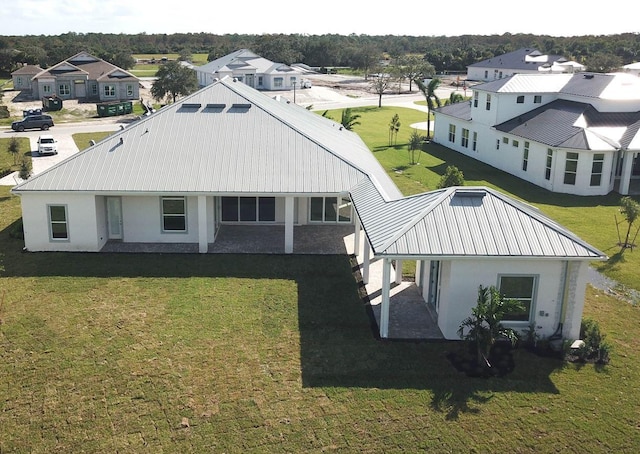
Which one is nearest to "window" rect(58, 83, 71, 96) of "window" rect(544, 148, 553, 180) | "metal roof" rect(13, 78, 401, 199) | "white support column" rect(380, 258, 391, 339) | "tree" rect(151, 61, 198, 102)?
"tree" rect(151, 61, 198, 102)

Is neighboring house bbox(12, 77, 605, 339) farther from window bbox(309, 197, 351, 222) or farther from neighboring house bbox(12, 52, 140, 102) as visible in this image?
neighboring house bbox(12, 52, 140, 102)

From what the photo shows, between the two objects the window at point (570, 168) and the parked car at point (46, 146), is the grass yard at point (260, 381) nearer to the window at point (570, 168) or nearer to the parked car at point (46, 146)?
the window at point (570, 168)

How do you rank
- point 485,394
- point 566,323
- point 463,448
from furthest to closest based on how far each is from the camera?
1. point 566,323
2. point 485,394
3. point 463,448

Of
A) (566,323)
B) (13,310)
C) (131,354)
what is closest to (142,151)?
(13,310)

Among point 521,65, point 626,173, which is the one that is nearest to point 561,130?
point 626,173

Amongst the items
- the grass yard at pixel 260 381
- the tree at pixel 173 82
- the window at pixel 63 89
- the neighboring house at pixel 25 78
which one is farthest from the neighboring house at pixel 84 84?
the grass yard at pixel 260 381

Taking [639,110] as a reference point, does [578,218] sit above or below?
below

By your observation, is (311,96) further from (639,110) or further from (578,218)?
(578,218)

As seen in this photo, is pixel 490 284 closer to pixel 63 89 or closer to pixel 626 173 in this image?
pixel 626 173
